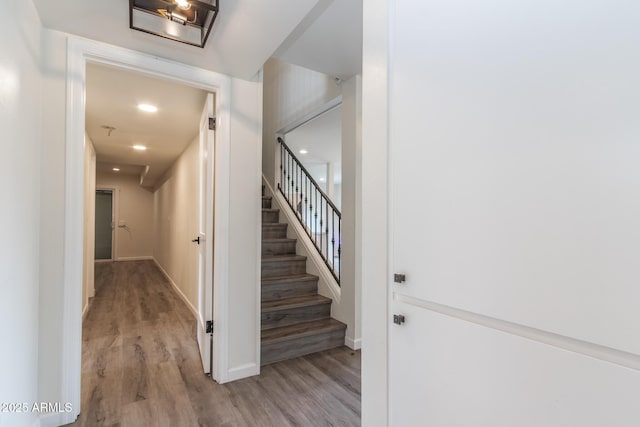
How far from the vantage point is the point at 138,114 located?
10.5ft

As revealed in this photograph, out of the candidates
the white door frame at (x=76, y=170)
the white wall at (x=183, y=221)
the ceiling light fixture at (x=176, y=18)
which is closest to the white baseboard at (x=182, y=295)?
the white wall at (x=183, y=221)

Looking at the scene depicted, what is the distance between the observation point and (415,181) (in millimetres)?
924

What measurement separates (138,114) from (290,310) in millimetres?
2549

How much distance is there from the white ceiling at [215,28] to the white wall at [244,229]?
0.29 meters

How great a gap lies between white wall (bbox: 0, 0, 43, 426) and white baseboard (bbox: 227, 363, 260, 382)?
1055 mm

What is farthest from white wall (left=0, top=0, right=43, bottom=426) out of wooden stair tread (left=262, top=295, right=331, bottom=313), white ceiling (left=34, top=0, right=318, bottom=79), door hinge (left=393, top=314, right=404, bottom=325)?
wooden stair tread (left=262, top=295, right=331, bottom=313)

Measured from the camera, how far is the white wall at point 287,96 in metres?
3.41

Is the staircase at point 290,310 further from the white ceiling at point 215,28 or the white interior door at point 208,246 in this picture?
the white ceiling at point 215,28

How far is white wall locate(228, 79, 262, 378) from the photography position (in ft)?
7.39

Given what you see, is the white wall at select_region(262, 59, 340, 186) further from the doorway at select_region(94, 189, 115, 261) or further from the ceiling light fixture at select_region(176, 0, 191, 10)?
the doorway at select_region(94, 189, 115, 261)

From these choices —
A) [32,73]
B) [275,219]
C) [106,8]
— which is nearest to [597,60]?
[106,8]

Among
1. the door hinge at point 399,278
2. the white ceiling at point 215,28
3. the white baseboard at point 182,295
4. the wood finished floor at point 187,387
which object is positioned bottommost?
the wood finished floor at point 187,387

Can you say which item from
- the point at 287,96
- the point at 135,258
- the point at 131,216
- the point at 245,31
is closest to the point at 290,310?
the point at 245,31

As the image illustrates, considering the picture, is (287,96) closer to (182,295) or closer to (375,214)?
(182,295)
